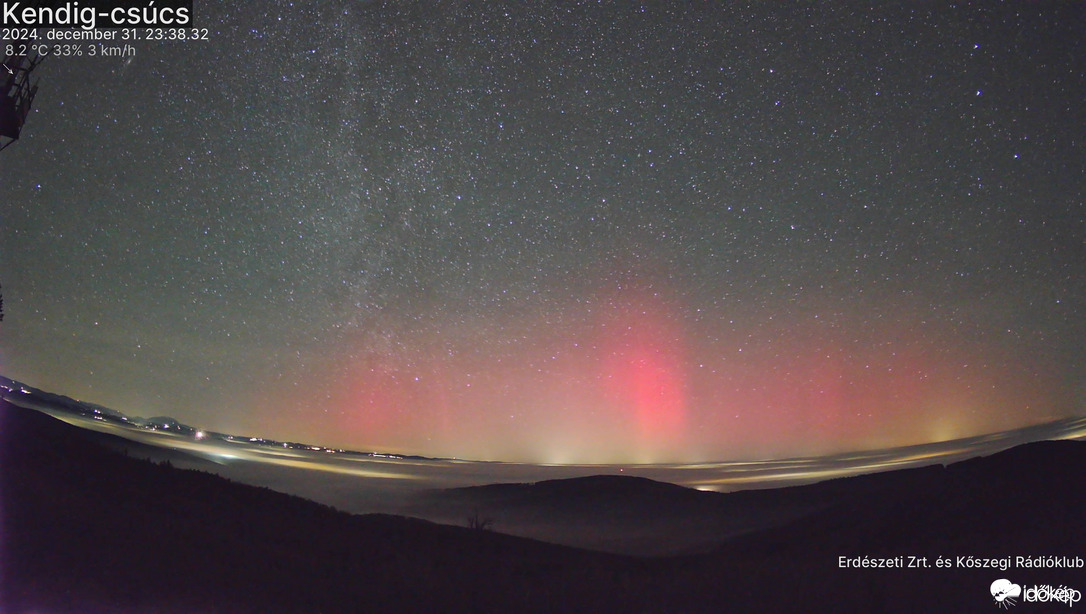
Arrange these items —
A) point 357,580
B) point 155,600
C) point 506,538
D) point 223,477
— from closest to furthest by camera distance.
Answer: point 155,600 → point 357,580 → point 506,538 → point 223,477

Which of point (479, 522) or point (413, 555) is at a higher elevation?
point (413, 555)

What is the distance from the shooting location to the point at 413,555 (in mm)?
9211

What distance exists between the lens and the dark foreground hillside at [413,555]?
7082 mm

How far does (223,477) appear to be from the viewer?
504 inches

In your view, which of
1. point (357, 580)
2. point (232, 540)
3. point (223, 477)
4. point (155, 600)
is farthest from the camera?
point (223, 477)

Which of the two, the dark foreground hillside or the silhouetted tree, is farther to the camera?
the silhouetted tree

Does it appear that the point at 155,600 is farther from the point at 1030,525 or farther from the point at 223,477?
the point at 1030,525

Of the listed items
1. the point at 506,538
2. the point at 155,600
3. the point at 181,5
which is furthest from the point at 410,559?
the point at 181,5

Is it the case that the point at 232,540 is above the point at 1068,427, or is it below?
below

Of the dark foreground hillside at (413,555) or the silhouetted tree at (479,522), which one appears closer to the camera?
the dark foreground hillside at (413,555)

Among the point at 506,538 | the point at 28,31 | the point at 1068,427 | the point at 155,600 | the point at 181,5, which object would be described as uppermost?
the point at 181,5

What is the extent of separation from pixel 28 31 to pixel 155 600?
985cm

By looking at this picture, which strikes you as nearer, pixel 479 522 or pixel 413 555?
pixel 413 555

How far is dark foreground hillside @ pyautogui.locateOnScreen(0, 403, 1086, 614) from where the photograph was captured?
279 inches
